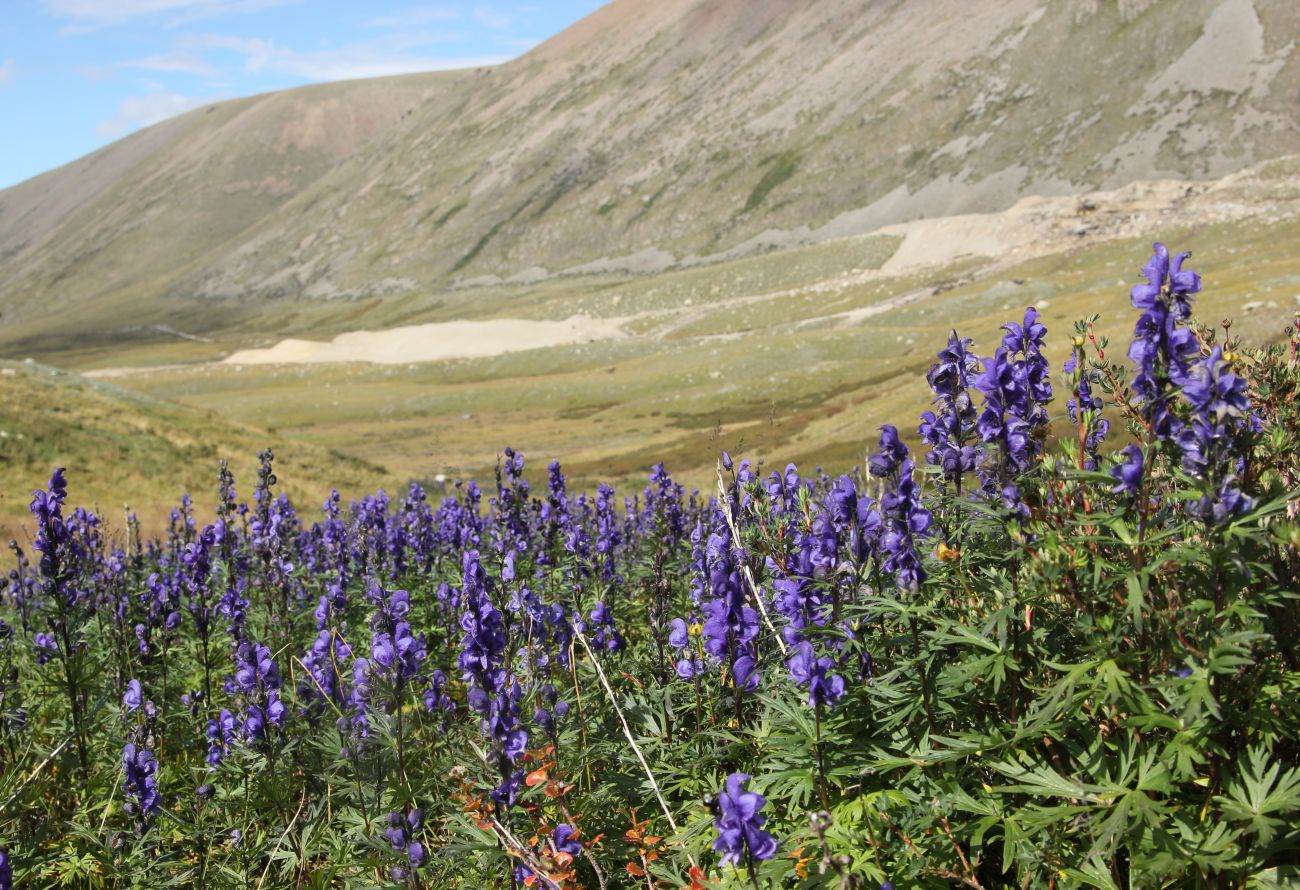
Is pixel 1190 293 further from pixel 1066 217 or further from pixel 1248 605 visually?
pixel 1066 217

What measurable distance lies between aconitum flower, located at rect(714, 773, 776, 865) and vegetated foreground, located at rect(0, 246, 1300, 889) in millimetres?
12

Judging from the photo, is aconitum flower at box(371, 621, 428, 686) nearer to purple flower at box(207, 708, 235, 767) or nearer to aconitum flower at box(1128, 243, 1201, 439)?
purple flower at box(207, 708, 235, 767)

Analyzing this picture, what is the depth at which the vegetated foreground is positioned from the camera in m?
3.32

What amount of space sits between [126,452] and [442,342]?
295ft

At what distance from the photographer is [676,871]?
4.29 m

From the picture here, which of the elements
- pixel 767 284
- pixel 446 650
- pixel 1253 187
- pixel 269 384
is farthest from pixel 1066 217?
pixel 446 650

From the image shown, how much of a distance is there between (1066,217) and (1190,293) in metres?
132

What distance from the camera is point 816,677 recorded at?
3902mm

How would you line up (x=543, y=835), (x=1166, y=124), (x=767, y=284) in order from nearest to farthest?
(x=543, y=835) → (x=767, y=284) → (x=1166, y=124)

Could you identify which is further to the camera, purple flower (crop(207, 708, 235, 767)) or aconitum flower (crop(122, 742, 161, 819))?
purple flower (crop(207, 708, 235, 767))

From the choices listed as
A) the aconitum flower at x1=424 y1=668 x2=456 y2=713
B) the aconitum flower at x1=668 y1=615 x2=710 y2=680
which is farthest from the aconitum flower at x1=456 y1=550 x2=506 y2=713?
the aconitum flower at x1=424 y1=668 x2=456 y2=713

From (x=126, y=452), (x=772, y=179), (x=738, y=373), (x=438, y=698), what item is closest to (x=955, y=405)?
(x=438, y=698)

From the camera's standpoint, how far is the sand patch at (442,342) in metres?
122

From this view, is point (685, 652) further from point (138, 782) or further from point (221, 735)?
point (138, 782)
